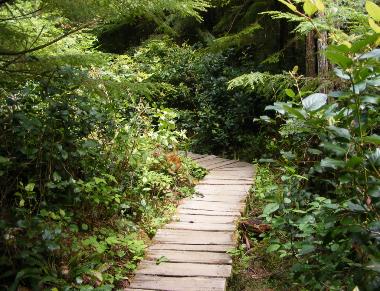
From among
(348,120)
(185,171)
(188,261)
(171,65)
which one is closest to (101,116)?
(188,261)

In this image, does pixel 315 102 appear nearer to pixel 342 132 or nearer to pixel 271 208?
pixel 342 132

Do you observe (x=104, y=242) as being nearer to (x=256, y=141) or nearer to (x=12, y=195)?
(x=12, y=195)

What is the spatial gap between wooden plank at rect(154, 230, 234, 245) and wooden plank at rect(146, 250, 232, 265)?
0.24 meters

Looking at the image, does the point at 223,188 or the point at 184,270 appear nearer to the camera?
the point at 184,270

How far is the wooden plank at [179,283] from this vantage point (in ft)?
11.6

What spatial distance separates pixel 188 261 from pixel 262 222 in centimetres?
143

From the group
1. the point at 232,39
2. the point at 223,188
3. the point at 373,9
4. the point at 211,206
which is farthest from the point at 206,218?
the point at 232,39

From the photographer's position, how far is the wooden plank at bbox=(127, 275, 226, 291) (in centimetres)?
355

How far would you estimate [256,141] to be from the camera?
339 inches

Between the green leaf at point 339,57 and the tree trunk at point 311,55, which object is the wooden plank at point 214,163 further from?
the green leaf at point 339,57

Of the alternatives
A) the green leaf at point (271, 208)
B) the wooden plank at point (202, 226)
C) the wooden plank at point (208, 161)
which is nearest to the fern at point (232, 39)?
the wooden plank at point (208, 161)

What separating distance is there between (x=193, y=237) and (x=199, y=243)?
172 millimetres

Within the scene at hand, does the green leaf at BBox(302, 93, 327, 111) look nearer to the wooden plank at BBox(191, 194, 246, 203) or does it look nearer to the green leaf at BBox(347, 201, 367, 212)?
the green leaf at BBox(347, 201, 367, 212)

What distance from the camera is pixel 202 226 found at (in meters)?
4.88
